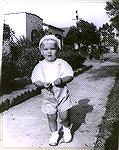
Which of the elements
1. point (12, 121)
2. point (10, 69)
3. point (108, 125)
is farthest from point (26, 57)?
point (108, 125)

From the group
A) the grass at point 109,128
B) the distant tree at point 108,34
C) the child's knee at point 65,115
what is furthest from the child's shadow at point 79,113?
the distant tree at point 108,34

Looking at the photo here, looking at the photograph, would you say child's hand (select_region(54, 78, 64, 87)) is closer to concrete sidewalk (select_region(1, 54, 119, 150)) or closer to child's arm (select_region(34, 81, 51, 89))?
child's arm (select_region(34, 81, 51, 89))

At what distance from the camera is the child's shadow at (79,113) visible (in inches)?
119

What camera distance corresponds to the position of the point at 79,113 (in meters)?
3.46

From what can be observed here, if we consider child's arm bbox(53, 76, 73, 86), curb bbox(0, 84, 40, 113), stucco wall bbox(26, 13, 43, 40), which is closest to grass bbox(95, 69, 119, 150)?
child's arm bbox(53, 76, 73, 86)

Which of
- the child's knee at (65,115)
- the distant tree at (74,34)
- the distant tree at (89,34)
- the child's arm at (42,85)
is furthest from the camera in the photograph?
the distant tree at (74,34)

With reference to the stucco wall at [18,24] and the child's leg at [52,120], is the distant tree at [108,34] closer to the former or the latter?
the child's leg at [52,120]

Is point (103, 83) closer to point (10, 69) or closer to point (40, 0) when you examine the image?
point (10, 69)

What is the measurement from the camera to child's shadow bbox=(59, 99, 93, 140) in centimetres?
293

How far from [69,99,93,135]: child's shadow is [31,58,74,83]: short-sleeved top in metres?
0.68

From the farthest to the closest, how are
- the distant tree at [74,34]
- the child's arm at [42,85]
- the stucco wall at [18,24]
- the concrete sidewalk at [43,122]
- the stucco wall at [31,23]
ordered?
the stucco wall at [31,23] → the stucco wall at [18,24] → the distant tree at [74,34] → the concrete sidewalk at [43,122] → the child's arm at [42,85]

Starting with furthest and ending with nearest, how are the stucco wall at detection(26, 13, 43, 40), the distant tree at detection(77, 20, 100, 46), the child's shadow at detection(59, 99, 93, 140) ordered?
the stucco wall at detection(26, 13, 43, 40) → the distant tree at detection(77, 20, 100, 46) → the child's shadow at detection(59, 99, 93, 140)

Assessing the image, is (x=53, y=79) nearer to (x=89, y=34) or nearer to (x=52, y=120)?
(x=52, y=120)

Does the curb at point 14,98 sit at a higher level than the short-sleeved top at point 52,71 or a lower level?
lower
